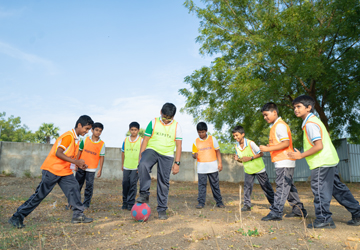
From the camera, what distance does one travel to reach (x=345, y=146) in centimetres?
1569

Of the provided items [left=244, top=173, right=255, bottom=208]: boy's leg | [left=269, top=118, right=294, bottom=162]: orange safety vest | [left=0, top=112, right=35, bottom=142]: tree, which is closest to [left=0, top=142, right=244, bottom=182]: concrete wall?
[left=244, top=173, right=255, bottom=208]: boy's leg

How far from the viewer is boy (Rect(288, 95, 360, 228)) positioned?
3.93 m

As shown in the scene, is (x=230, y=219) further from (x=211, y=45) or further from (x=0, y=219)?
(x=211, y=45)

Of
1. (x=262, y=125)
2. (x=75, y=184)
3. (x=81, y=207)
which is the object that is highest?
(x=262, y=125)

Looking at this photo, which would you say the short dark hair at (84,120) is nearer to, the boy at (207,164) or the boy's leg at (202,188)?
the boy at (207,164)

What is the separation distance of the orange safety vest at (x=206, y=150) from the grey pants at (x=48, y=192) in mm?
3030

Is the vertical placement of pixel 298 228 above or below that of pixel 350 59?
below

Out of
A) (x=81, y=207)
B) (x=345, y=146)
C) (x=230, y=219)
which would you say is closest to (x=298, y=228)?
(x=230, y=219)

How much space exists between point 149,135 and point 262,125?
11867mm

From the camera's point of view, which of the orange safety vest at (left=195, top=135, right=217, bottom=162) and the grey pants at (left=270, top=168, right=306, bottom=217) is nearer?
the grey pants at (left=270, top=168, right=306, bottom=217)

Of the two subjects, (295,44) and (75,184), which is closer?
(75,184)

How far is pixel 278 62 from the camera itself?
12.4m

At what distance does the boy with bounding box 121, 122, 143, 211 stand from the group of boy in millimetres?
22

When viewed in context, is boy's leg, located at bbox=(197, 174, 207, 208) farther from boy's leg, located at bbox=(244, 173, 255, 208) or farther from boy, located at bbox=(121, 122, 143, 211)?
boy, located at bbox=(121, 122, 143, 211)
